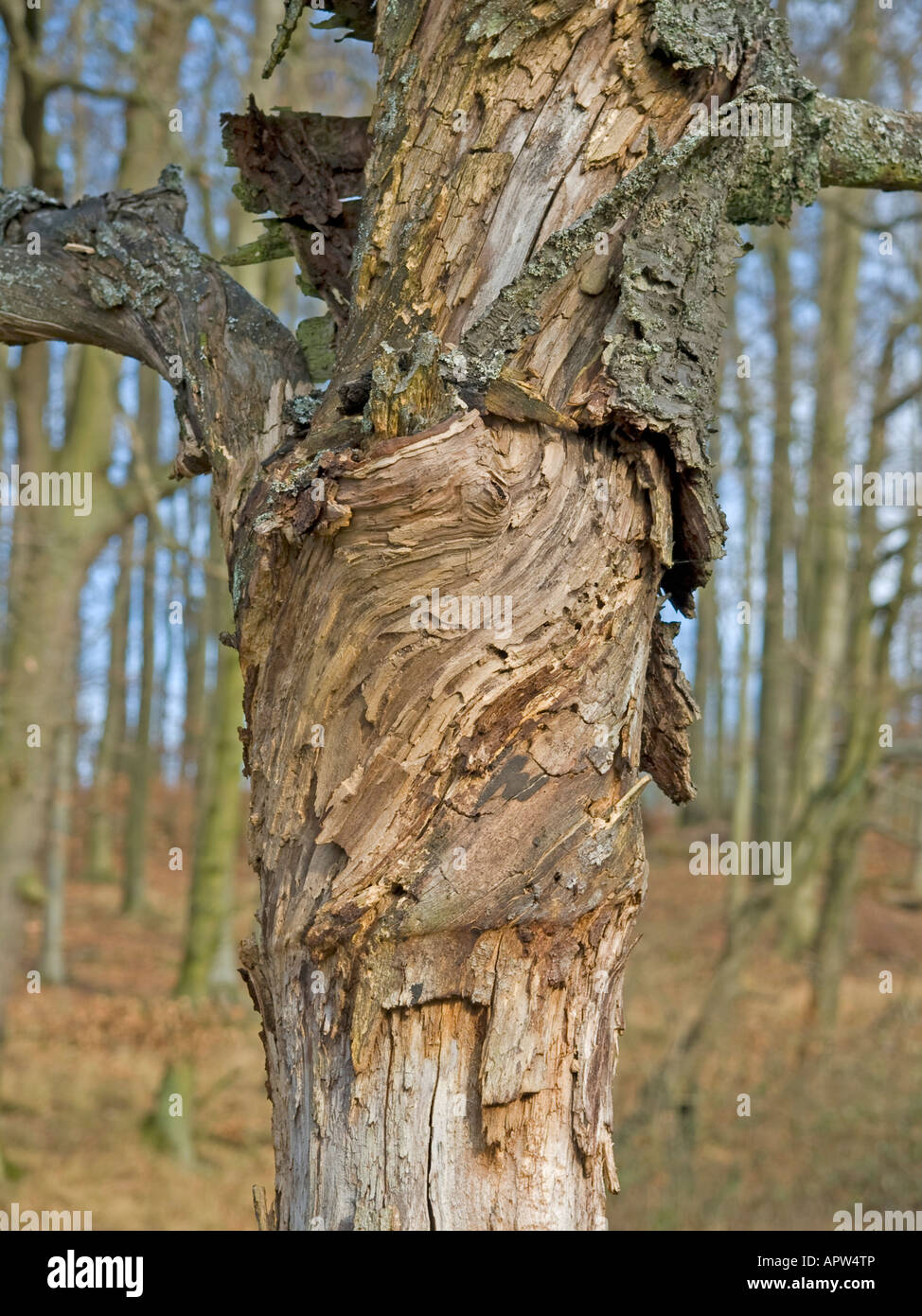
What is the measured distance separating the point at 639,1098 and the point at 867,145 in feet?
23.2

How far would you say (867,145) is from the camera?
2.29 meters

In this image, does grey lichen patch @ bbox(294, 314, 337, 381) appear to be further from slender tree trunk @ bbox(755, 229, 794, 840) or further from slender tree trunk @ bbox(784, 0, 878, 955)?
slender tree trunk @ bbox(755, 229, 794, 840)

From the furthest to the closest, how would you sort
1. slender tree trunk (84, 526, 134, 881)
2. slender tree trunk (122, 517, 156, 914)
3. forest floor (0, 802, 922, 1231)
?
slender tree trunk (84, 526, 134, 881) → slender tree trunk (122, 517, 156, 914) → forest floor (0, 802, 922, 1231)

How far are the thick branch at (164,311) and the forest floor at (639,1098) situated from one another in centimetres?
639

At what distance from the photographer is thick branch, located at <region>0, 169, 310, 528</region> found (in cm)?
214

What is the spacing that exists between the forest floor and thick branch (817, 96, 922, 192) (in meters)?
6.50

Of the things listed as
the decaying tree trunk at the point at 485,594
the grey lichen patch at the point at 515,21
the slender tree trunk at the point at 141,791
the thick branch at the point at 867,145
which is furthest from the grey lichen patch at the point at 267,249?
the slender tree trunk at the point at 141,791

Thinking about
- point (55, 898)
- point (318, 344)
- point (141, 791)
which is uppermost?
point (141, 791)

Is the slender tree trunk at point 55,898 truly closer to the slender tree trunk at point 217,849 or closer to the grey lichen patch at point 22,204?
the slender tree trunk at point 217,849

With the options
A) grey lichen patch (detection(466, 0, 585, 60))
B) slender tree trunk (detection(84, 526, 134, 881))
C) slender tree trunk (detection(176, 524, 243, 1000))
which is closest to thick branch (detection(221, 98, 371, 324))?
grey lichen patch (detection(466, 0, 585, 60))

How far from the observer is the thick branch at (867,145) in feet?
7.41

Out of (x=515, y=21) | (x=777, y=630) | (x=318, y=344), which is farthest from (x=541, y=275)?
(x=777, y=630)

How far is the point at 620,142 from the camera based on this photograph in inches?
75.8

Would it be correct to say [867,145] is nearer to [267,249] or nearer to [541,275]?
[541,275]
